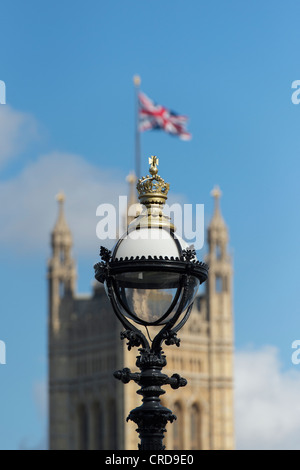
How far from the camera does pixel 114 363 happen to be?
13725 cm

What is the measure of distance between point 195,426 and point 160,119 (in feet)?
112

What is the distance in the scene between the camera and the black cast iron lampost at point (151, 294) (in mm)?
15336

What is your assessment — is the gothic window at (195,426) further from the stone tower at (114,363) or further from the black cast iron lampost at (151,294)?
the black cast iron lampost at (151,294)

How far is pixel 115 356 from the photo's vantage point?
137m

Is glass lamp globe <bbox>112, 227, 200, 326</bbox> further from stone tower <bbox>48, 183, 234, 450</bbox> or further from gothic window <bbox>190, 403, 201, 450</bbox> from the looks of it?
gothic window <bbox>190, 403, 201, 450</bbox>

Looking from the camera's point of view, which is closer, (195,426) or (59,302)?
(195,426)

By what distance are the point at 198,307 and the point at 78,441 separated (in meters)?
14.9

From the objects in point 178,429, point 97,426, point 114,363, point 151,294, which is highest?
point 114,363

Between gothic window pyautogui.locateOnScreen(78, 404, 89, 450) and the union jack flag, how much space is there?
32204mm

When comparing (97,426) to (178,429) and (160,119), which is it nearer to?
(178,429)

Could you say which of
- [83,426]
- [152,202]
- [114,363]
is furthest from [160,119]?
[152,202]

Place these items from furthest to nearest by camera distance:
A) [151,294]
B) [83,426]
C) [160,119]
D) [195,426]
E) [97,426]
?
[83,426]
[195,426]
[97,426]
[160,119]
[151,294]
